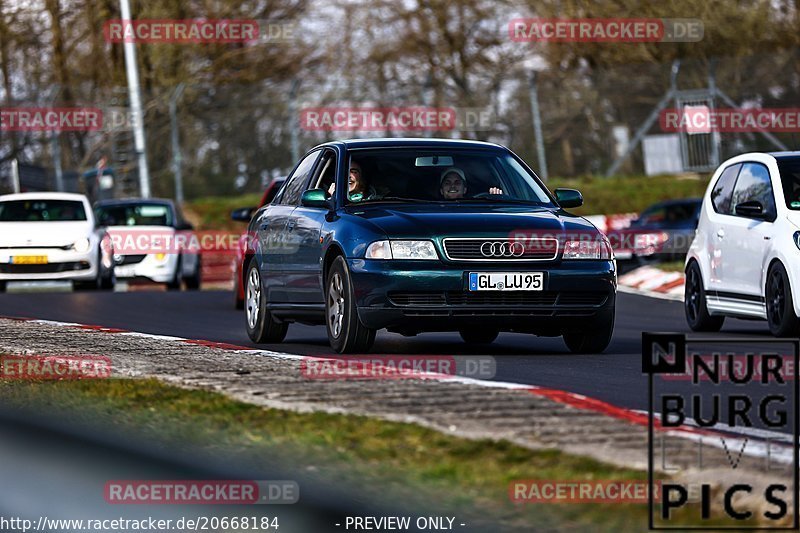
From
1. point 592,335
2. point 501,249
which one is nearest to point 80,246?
point 592,335

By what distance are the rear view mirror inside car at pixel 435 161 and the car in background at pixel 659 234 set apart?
1663 cm

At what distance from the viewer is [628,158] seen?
38062mm

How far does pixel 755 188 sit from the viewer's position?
15.0 m

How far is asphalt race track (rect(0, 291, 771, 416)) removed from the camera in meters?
9.92

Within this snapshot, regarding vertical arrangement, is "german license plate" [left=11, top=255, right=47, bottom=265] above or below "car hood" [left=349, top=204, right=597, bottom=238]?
below

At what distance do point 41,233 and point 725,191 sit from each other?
12.7m

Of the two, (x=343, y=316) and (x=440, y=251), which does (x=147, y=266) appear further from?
(x=440, y=251)

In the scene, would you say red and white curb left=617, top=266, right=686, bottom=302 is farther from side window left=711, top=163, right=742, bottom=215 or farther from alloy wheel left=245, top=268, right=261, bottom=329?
alloy wheel left=245, top=268, right=261, bottom=329

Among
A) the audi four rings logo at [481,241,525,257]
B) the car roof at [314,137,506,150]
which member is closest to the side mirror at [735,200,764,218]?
the car roof at [314,137,506,150]

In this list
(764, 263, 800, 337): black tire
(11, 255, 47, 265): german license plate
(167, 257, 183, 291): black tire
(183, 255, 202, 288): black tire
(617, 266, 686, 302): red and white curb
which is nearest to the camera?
(764, 263, 800, 337): black tire

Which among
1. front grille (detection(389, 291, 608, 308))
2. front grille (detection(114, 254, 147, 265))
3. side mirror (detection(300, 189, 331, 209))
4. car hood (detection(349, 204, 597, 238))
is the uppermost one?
side mirror (detection(300, 189, 331, 209))

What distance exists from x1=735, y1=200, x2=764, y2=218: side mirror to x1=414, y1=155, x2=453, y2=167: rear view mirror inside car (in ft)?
10.1

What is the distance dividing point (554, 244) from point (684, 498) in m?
5.66

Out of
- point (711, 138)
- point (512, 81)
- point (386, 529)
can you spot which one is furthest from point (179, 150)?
point (386, 529)
